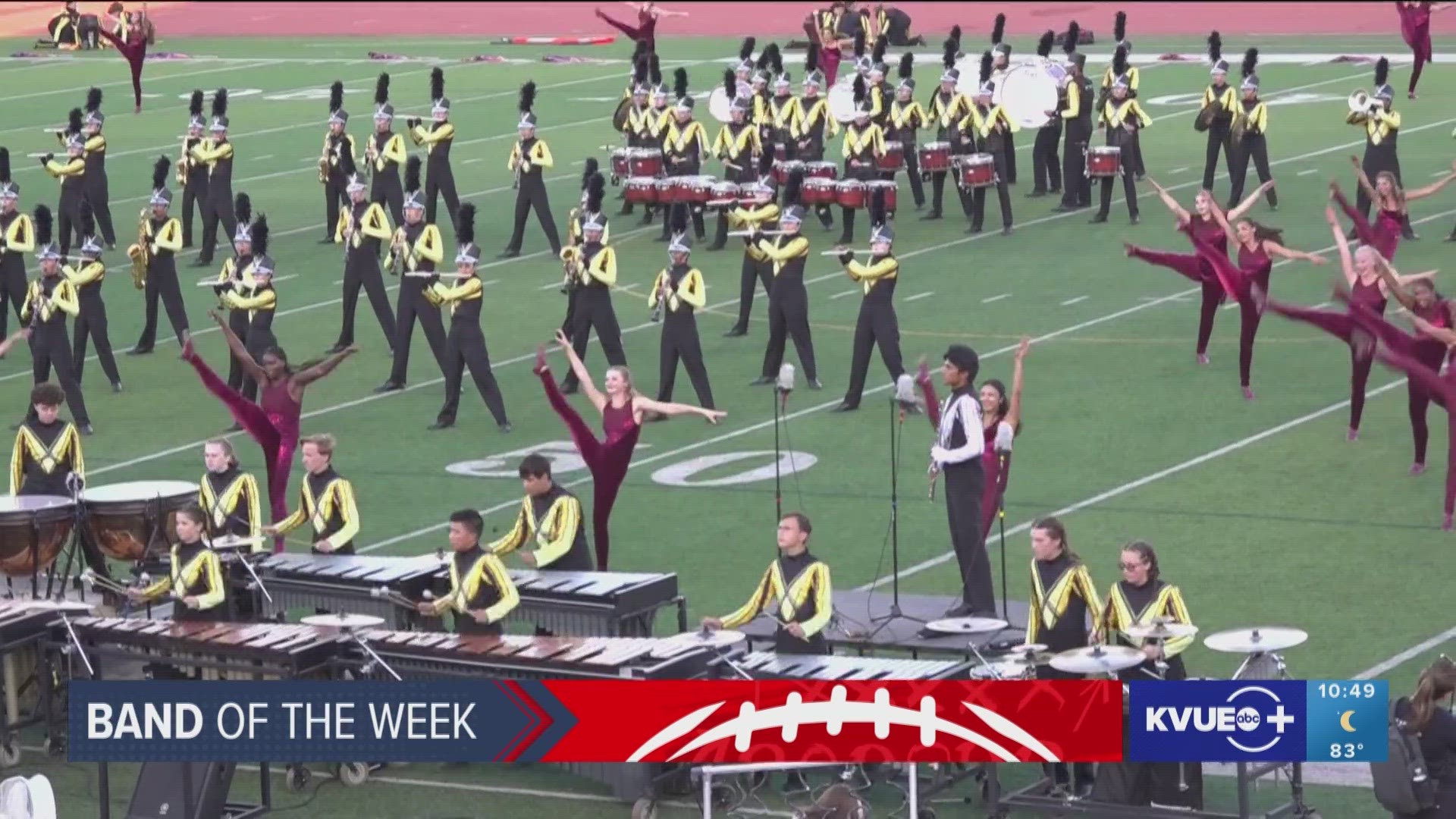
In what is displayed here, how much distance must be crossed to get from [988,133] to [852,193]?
8.29 ft

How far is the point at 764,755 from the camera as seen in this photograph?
10.8 meters

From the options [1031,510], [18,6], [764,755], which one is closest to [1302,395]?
[1031,510]

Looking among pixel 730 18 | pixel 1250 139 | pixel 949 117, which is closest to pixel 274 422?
pixel 949 117

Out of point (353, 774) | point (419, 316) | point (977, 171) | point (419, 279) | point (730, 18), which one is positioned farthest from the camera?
point (730, 18)

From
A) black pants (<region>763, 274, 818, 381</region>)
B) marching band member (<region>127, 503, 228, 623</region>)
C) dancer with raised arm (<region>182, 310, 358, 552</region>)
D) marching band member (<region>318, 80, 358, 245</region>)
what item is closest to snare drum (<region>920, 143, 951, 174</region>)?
marching band member (<region>318, 80, 358, 245</region>)

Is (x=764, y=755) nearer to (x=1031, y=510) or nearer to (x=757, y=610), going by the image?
(x=757, y=610)

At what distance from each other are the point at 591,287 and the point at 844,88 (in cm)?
1000

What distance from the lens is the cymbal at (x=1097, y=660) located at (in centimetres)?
1098

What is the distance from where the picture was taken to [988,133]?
A: 2798cm

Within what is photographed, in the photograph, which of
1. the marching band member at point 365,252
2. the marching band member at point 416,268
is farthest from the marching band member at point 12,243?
the marching band member at point 416,268

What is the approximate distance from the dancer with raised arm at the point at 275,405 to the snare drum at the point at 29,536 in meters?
2.25

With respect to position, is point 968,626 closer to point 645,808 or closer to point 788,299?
point 645,808

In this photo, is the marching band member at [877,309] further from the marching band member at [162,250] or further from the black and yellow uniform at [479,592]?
the black and yellow uniform at [479,592]

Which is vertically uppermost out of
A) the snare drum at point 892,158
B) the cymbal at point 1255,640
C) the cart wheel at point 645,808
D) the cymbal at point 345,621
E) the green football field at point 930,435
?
the cymbal at point 1255,640
